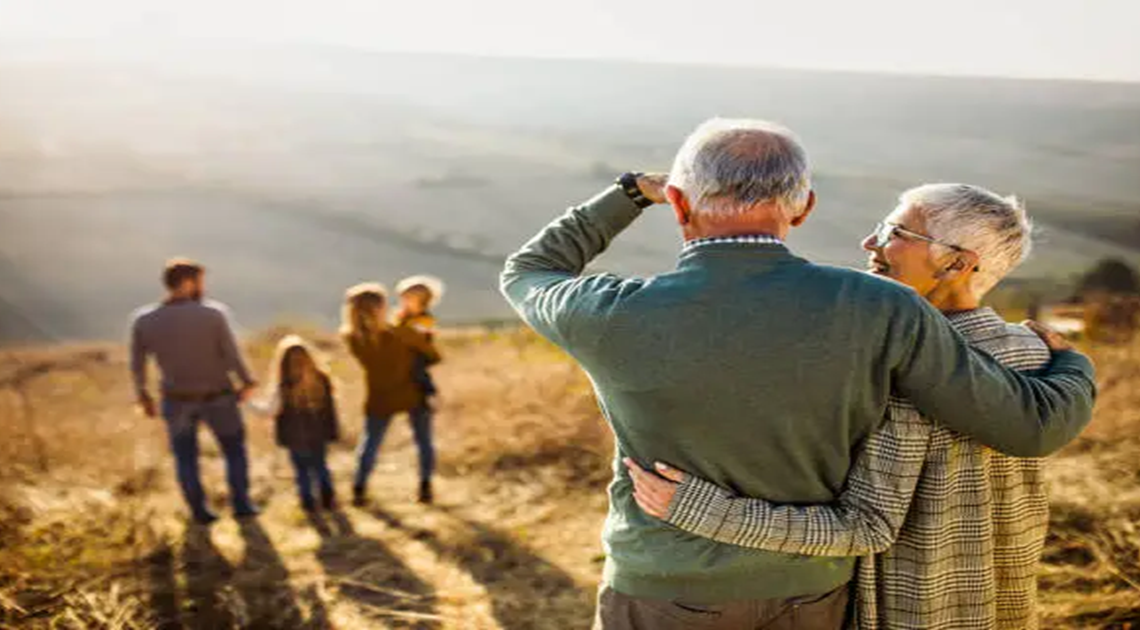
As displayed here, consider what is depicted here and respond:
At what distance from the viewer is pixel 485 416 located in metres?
6.64

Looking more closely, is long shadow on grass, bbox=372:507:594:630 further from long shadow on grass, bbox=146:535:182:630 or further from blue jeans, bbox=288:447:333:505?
long shadow on grass, bbox=146:535:182:630

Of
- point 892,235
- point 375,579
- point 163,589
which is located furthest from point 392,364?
point 892,235

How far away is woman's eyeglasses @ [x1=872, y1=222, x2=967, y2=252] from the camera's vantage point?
1742 mm

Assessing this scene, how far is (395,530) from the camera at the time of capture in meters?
5.05

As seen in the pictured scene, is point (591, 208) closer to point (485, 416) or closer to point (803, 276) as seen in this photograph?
point (803, 276)

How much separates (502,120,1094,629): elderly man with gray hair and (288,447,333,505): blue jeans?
377 centimetres

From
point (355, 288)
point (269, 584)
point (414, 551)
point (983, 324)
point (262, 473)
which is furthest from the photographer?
point (262, 473)

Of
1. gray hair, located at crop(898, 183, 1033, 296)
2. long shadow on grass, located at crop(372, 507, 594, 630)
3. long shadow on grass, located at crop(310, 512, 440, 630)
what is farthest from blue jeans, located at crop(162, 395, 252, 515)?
gray hair, located at crop(898, 183, 1033, 296)

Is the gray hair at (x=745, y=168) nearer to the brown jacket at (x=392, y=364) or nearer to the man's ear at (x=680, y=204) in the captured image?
the man's ear at (x=680, y=204)

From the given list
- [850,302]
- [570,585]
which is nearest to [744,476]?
[850,302]

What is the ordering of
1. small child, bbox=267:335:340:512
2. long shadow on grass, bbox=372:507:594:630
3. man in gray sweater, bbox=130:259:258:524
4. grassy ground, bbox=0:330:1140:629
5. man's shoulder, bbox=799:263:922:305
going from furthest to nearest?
1. small child, bbox=267:335:340:512
2. man in gray sweater, bbox=130:259:258:524
3. long shadow on grass, bbox=372:507:594:630
4. grassy ground, bbox=0:330:1140:629
5. man's shoulder, bbox=799:263:922:305

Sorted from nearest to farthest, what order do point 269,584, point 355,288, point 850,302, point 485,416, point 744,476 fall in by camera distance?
point 850,302 < point 744,476 < point 269,584 < point 355,288 < point 485,416

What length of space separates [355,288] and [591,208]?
347 centimetres

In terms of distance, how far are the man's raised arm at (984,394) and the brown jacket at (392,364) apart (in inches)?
149
